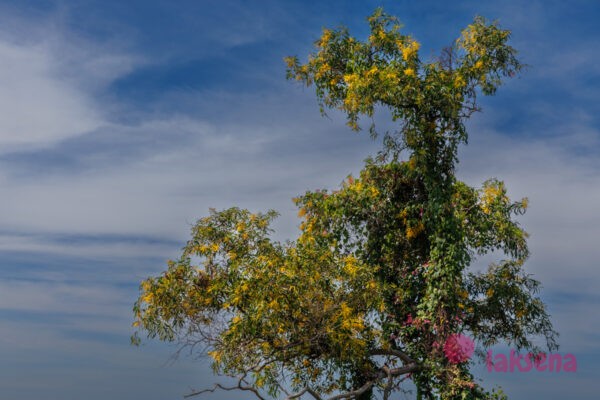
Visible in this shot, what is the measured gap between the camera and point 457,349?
13781mm

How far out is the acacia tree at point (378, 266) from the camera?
12.2 m

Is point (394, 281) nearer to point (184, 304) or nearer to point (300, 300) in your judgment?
point (300, 300)

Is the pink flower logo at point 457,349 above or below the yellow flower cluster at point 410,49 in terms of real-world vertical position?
below

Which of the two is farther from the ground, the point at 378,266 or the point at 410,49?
the point at 410,49

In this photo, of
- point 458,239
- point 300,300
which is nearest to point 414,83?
point 458,239

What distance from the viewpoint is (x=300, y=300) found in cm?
1187

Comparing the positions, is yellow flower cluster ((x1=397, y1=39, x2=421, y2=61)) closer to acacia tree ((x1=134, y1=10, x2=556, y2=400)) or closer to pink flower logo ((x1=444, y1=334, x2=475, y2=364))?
acacia tree ((x1=134, y1=10, x2=556, y2=400))

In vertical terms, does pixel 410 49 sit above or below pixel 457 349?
above

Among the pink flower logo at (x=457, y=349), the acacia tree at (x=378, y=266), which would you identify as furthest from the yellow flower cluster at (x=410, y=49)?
the pink flower logo at (x=457, y=349)

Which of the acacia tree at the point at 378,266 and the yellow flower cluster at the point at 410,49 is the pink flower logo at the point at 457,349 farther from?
the yellow flower cluster at the point at 410,49

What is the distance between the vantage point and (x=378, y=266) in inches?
590

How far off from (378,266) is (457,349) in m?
2.49

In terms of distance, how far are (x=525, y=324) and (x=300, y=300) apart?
21.1 ft

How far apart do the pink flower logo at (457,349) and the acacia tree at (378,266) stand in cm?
3
